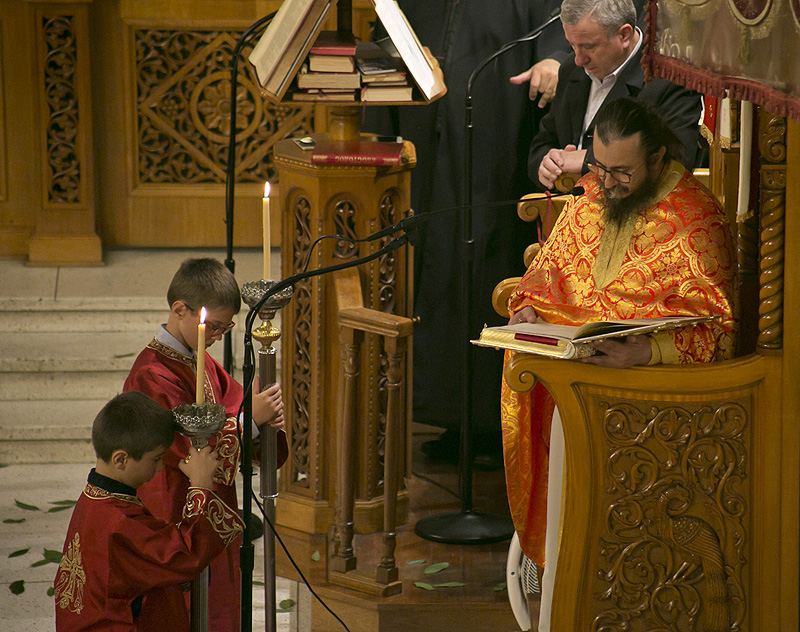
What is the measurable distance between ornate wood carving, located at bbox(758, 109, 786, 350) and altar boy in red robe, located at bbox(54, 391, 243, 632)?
1377mm

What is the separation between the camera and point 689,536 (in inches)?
115

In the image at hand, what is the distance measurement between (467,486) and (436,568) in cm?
34

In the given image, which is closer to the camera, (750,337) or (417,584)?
(750,337)

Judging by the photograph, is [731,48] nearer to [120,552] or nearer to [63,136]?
[120,552]

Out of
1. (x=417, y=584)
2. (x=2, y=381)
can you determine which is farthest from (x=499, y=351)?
(x=2, y=381)

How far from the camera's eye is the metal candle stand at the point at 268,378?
2.50 meters

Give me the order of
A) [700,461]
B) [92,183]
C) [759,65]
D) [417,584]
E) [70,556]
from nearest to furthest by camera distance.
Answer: [759,65], [70,556], [700,461], [417,584], [92,183]

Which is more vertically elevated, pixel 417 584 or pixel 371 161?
pixel 371 161

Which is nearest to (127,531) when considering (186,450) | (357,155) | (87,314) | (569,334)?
(186,450)

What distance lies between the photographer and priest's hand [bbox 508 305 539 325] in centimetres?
Answer: 324

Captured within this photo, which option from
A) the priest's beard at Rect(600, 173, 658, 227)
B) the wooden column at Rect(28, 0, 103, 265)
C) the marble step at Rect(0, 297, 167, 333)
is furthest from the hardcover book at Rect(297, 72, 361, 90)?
the wooden column at Rect(28, 0, 103, 265)

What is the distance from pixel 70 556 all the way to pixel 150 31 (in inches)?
189

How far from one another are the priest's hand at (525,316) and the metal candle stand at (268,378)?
89 centimetres

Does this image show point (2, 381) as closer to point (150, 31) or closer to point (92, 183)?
point (92, 183)
